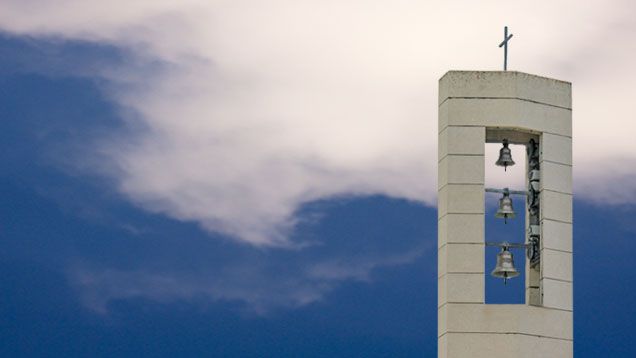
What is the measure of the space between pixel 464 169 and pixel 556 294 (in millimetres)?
3197

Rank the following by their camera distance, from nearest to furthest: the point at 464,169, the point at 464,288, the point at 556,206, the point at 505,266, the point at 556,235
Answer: the point at 464,288, the point at 464,169, the point at 505,266, the point at 556,235, the point at 556,206

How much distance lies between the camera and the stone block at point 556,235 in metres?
35.7

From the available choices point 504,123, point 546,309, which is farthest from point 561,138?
point 546,309

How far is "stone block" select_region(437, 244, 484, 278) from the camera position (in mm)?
35125

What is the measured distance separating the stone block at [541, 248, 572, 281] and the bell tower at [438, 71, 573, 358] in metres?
0.02

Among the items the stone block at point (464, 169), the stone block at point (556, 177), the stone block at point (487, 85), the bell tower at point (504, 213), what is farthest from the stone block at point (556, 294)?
the stone block at point (487, 85)

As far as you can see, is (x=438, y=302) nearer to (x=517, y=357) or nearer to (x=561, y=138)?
(x=517, y=357)

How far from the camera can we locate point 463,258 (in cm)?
3519

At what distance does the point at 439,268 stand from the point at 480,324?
1.57 metres

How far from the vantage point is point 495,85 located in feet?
117

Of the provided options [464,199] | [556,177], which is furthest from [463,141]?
[556,177]

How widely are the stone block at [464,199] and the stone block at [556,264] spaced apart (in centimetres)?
166

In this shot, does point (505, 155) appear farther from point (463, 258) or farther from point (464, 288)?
point (464, 288)

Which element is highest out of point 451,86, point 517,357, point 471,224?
point 451,86
